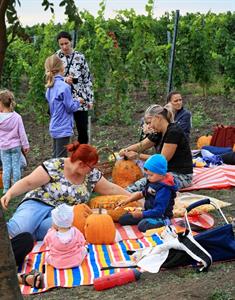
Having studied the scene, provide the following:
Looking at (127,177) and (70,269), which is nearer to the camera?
(70,269)

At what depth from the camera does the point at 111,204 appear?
658 cm

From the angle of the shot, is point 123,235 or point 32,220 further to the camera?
point 123,235

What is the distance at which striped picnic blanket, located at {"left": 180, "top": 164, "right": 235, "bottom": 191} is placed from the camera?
26.8 feet

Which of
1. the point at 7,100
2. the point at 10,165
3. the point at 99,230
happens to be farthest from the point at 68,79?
the point at 99,230

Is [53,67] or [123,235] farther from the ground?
[53,67]

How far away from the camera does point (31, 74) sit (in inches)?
524

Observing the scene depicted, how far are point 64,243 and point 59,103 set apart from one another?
3.24 m

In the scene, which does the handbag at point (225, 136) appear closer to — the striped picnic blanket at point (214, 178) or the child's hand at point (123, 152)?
the striped picnic blanket at point (214, 178)

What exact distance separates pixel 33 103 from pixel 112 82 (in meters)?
1.93

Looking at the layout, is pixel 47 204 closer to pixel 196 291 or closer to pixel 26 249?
pixel 26 249

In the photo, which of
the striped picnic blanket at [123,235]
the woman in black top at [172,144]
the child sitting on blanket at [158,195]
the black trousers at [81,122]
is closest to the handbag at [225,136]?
the black trousers at [81,122]

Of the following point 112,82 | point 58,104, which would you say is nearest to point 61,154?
point 58,104

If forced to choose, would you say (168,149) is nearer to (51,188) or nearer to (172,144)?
(172,144)

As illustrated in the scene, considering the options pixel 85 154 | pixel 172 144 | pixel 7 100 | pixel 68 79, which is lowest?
pixel 172 144
